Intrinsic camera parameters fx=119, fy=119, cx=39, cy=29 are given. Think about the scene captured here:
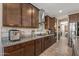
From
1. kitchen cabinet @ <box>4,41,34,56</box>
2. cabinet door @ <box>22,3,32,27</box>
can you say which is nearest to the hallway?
cabinet door @ <box>22,3,32,27</box>

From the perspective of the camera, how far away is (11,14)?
8.82 feet

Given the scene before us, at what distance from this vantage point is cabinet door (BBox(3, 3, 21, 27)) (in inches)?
96.0

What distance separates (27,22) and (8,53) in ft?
5.61

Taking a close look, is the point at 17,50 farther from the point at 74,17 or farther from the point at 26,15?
the point at 74,17

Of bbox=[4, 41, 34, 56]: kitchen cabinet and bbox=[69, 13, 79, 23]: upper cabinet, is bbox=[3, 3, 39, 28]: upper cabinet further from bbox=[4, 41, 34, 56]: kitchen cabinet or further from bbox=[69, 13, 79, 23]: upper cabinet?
bbox=[69, 13, 79, 23]: upper cabinet

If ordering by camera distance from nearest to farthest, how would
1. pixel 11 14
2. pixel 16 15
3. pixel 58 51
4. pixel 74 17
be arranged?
pixel 11 14 < pixel 16 15 < pixel 58 51 < pixel 74 17

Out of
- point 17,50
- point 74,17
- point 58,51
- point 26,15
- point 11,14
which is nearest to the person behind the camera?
point 17,50

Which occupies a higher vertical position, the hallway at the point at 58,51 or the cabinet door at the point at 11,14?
the cabinet door at the point at 11,14

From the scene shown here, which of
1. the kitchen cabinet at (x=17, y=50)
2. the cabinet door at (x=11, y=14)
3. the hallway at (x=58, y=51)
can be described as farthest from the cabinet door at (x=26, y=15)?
the hallway at (x=58, y=51)

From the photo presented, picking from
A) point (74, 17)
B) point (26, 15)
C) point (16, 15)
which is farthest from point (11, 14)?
point (74, 17)

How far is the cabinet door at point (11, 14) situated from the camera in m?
2.44

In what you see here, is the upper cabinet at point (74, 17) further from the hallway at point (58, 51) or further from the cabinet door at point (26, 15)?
the cabinet door at point (26, 15)

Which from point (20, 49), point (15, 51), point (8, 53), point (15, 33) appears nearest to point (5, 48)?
point (8, 53)

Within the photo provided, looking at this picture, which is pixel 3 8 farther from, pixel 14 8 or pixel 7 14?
pixel 14 8
